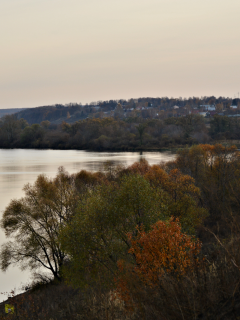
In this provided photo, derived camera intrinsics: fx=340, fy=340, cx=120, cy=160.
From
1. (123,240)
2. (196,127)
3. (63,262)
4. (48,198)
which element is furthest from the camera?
(196,127)

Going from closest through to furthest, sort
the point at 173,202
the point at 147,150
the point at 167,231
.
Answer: the point at 167,231
the point at 173,202
the point at 147,150

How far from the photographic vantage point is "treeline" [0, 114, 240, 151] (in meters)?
101

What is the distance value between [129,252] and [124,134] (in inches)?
3812

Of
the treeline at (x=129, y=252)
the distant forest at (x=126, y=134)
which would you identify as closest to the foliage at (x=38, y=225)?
the treeline at (x=129, y=252)

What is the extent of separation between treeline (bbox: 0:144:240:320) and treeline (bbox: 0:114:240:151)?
66722 mm

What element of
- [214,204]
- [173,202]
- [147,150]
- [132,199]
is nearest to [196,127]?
[147,150]

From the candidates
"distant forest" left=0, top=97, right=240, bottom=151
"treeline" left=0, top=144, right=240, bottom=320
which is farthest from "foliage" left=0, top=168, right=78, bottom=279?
"distant forest" left=0, top=97, right=240, bottom=151

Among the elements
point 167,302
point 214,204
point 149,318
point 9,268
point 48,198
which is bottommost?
point 9,268

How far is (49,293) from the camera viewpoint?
64.5ft

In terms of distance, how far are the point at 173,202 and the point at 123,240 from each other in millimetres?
8439

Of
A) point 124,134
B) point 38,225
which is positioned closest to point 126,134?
point 124,134

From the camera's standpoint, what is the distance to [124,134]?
365ft

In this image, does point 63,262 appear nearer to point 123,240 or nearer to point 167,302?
point 123,240

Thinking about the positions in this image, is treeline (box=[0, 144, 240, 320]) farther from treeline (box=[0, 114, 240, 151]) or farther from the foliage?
treeline (box=[0, 114, 240, 151])
